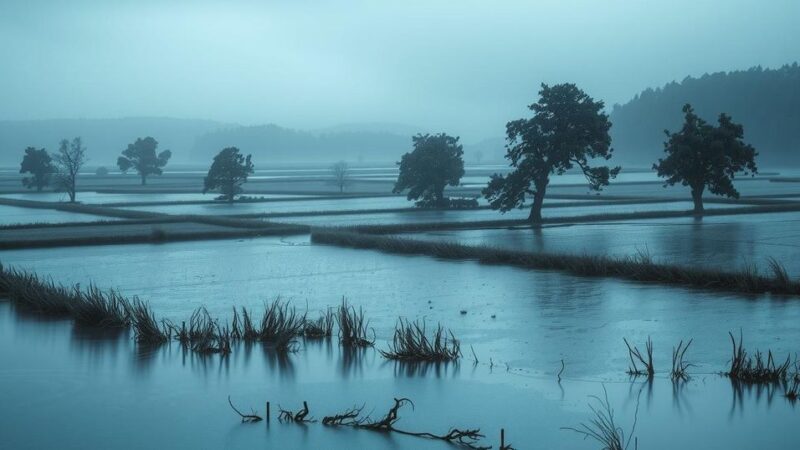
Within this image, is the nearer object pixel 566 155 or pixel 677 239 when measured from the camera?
pixel 677 239

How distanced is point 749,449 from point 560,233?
13681mm

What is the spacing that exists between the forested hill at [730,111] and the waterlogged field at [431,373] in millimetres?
83043

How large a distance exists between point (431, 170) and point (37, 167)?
23.6 m

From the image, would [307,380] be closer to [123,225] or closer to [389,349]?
[389,349]

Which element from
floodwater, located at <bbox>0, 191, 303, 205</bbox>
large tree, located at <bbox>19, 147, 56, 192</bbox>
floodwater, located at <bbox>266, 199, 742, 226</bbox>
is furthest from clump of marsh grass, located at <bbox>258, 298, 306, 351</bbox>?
large tree, located at <bbox>19, 147, 56, 192</bbox>

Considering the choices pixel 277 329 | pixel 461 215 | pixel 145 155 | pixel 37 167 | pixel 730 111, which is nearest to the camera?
pixel 277 329

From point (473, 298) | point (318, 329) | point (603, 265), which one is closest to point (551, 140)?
point (603, 265)

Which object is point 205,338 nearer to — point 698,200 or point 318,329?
point 318,329

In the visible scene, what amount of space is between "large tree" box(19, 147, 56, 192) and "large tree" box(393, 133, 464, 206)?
2196 cm

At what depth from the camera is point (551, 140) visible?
2183 centimetres

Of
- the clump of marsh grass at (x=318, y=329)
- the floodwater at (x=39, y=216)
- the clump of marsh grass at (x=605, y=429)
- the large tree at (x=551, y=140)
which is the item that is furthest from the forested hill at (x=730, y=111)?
the clump of marsh grass at (x=605, y=429)

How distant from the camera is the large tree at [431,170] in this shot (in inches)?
1107

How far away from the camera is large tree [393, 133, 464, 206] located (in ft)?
92.3

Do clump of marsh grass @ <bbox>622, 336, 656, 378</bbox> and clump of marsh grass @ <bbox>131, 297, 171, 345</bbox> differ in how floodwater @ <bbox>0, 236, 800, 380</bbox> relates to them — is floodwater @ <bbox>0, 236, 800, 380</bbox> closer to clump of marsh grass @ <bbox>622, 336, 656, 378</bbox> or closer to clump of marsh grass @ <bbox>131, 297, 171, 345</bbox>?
clump of marsh grass @ <bbox>622, 336, 656, 378</bbox>
